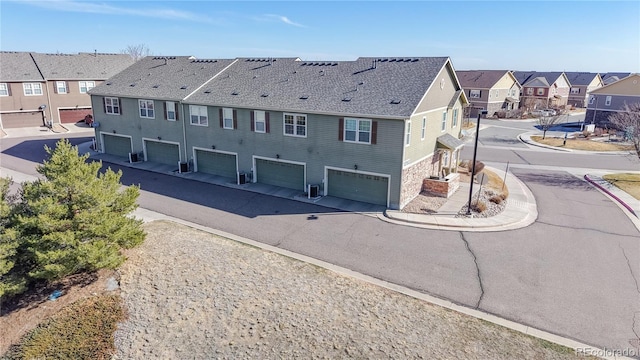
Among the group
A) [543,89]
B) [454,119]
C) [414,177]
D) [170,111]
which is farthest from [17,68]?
[543,89]

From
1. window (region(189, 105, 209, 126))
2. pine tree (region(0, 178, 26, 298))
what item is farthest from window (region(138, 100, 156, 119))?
pine tree (region(0, 178, 26, 298))

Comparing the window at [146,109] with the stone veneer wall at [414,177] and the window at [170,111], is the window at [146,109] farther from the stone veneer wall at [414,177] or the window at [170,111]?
the stone veneer wall at [414,177]

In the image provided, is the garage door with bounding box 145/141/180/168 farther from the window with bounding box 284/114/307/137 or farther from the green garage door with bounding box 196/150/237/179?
the window with bounding box 284/114/307/137

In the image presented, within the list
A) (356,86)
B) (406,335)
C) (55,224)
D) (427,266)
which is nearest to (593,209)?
(427,266)

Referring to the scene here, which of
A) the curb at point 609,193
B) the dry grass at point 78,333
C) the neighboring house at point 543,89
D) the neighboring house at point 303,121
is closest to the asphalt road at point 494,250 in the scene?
the curb at point 609,193

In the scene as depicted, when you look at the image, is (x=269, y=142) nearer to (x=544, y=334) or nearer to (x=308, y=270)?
(x=308, y=270)

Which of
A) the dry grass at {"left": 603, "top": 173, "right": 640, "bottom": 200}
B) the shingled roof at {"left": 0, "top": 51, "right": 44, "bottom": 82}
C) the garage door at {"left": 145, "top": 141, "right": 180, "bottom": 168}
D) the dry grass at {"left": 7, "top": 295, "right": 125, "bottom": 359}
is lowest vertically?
the dry grass at {"left": 7, "top": 295, "right": 125, "bottom": 359}
